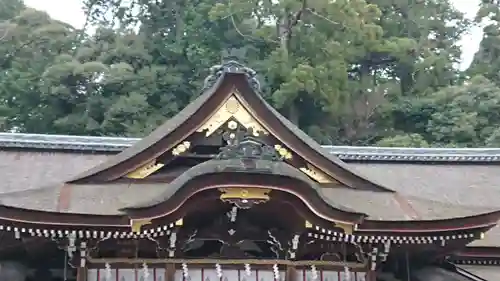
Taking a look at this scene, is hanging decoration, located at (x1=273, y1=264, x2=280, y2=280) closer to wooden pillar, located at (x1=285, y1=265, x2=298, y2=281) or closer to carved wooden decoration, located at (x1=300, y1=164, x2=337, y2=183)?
wooden pillar, located at (x1=285, y1=265, x2=298, y2=281)

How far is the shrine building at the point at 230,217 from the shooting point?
8172 mm

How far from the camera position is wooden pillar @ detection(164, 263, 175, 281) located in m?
8.57

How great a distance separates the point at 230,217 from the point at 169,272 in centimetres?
100

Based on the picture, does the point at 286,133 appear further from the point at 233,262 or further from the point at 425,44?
the point at 425,44

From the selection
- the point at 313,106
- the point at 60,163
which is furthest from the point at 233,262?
the point at 313,106

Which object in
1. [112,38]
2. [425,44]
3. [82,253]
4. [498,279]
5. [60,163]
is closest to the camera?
[82,253]

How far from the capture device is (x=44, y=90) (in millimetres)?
32562

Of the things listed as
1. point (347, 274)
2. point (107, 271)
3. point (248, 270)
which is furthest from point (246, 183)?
point (107, 271)

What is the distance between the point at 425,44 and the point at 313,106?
10698mm

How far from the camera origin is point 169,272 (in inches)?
338

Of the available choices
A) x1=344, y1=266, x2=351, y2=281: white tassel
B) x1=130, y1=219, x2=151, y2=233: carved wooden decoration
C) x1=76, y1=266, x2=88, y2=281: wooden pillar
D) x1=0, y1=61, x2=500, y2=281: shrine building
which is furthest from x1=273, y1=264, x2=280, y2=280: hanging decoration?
x1=76, y1=266, x2=88, y2=281: wooden pillar

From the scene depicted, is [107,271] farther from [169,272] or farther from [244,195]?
[244,195]

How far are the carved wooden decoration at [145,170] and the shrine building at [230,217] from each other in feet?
0.07

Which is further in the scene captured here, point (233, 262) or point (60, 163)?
point (60, 163)
